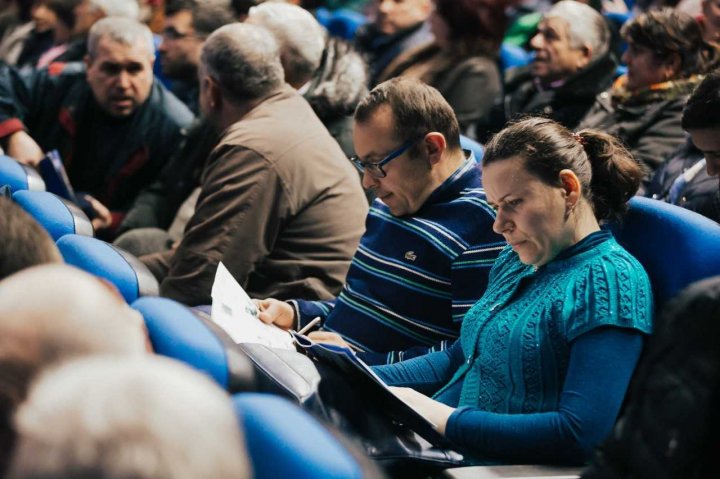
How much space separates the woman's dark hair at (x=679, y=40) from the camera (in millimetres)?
3854

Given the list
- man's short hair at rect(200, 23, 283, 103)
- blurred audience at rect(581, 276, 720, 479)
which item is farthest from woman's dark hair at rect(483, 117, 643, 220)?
man's short hair at rect(200, 23, 283, 103)

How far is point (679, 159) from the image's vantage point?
3.44 m

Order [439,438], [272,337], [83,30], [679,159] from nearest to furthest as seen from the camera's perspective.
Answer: [439,438]
[272,337]
[679,159]
[83,30]

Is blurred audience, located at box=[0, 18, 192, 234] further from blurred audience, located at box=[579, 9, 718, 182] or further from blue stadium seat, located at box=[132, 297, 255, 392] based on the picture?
blue stadium seat, located at box=[132, 297, 255, 392]

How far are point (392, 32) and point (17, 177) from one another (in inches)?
126

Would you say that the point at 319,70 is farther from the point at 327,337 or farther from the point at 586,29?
the point at 327,337

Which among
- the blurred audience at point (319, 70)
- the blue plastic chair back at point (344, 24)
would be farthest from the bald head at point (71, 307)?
the blue plastic chair back at point (344, 24)

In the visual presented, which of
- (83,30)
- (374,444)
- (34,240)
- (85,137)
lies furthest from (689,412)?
(83,30)

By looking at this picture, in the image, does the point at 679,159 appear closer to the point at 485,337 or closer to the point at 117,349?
the point at 485,337

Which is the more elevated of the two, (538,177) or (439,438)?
(538,177)

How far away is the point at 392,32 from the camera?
589 centimetres

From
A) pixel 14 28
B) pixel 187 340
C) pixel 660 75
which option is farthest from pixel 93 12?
pixel 187 340

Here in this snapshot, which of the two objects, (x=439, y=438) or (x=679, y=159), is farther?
(x=679, y=159)

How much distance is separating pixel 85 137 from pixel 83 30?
1.29 metres
